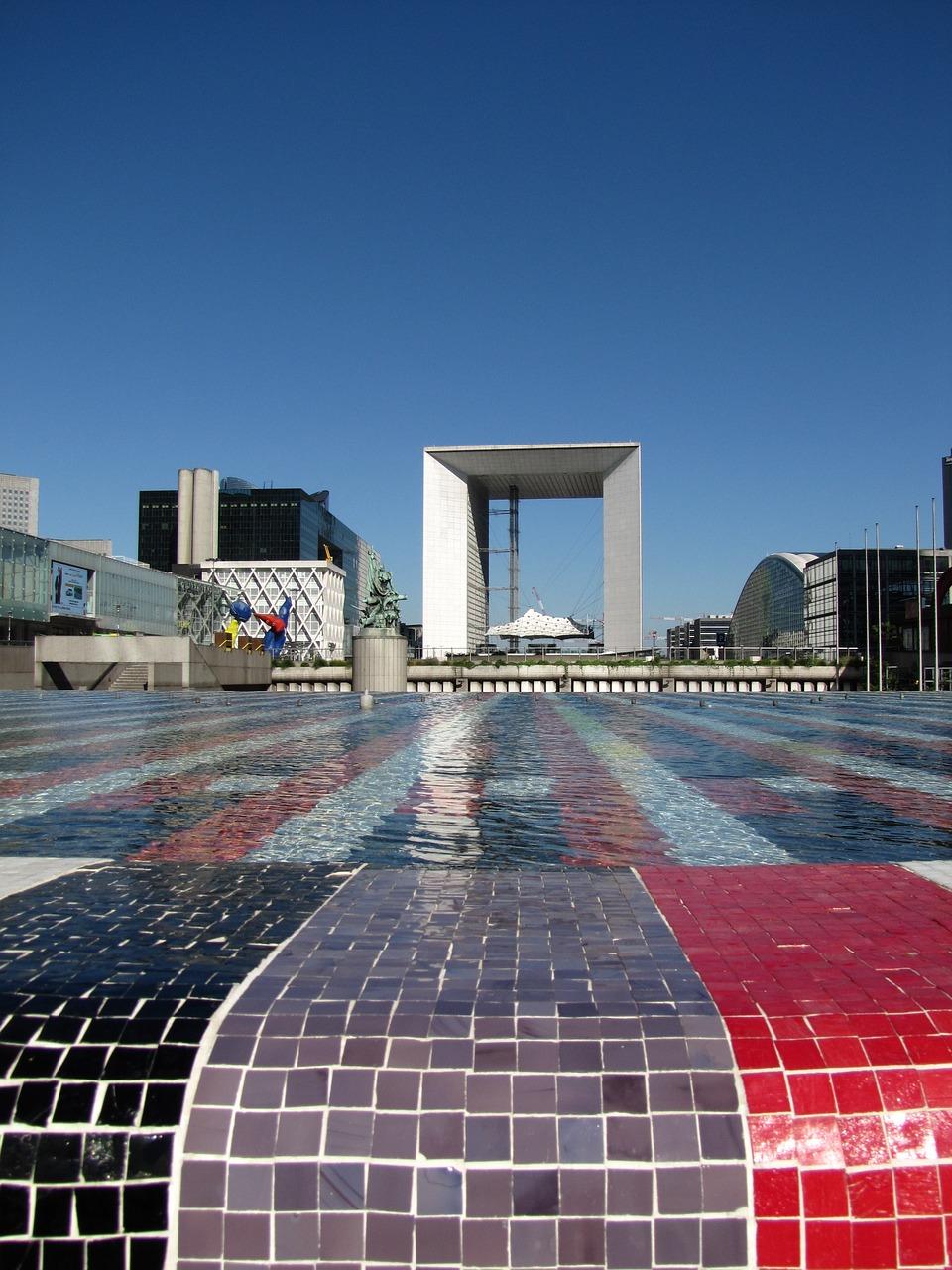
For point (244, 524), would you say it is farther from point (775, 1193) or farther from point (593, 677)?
point (775, 1193)

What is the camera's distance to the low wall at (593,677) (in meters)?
59.8

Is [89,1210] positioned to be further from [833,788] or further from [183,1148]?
[833,788]

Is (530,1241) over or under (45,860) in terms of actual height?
under

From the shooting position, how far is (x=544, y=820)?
662 cm

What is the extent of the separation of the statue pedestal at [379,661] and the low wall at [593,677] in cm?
955

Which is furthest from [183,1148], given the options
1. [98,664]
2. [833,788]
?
[98,664]

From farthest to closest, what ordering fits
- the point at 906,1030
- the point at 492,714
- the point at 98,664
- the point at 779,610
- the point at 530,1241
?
1. the point at 779,610
2. the point at 98,664
3. the point at 492,714
4. the point at 906,1030
5. the point at 530,1241

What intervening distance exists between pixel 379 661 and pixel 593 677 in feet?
53.5

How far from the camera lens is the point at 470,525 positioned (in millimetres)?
102375

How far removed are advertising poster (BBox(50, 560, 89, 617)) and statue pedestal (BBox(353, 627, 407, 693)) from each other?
23.3 metres

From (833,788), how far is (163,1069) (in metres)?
7.03

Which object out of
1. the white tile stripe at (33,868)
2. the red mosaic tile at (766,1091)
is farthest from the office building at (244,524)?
the red mosaic tile at (766,1091)

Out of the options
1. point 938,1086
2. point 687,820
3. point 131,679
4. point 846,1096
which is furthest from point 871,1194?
point 131,679

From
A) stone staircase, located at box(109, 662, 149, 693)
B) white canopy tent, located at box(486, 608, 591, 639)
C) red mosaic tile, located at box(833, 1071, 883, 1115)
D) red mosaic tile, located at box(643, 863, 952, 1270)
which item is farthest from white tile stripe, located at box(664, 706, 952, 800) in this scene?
white canopy tent, located at box(486, 608, 591, 639)
